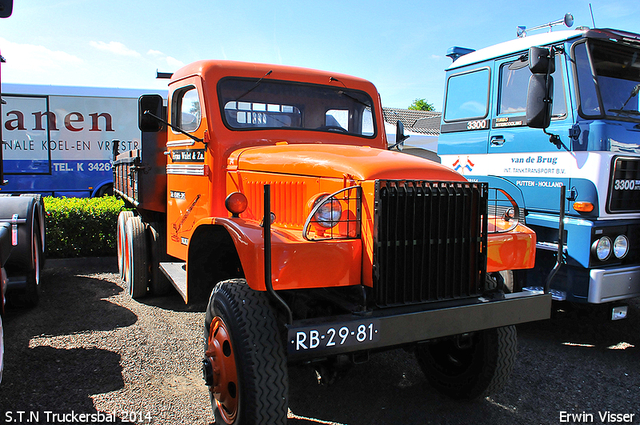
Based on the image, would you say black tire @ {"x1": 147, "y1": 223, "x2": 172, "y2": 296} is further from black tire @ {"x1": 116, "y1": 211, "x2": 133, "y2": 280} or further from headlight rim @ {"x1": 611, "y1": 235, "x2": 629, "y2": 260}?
A: headlight rim @ {"x1": 611, "y1": 235, "x2": 629, "y2": 260}

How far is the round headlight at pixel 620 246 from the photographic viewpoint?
3.85 metres

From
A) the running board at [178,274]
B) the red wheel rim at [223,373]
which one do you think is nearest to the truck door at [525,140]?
the red wheel rim at [223,373]

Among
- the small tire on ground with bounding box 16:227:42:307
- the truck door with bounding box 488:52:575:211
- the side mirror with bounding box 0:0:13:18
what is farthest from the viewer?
the small tire on ground with bounding box 16:227:42:307

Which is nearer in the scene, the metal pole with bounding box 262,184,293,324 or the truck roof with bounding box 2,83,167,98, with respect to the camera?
the metal pole with bounding box 262,184,293,324

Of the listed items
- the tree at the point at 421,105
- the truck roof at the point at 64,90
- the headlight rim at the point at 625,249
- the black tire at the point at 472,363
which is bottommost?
the black tire at the point at 472,363

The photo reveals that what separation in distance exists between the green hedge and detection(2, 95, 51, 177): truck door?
537 cm

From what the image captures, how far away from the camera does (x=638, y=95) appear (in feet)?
13.5

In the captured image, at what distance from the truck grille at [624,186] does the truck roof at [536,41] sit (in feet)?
3.55

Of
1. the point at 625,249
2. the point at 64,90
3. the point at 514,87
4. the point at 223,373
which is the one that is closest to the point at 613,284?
the point at 625,249

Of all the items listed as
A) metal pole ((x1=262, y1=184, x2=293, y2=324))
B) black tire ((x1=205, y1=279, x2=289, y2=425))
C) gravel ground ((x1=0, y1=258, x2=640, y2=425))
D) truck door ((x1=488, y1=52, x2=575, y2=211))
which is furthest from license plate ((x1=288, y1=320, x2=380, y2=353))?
truck door ((x1=488, y1=52, x2=575, y2=211))

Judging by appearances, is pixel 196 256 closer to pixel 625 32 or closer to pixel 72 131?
pixel 625 32

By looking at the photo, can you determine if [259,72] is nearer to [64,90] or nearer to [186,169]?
[186,169]

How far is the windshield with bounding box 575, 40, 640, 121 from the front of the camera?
12.7 feet

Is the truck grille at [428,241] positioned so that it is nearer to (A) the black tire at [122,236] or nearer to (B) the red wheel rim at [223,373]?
(B) the red wheel rim at [223,373]
